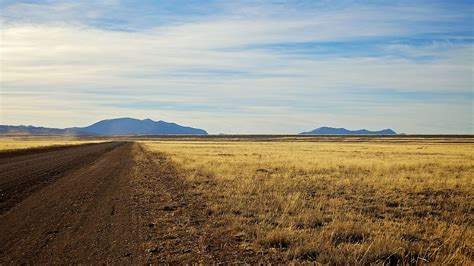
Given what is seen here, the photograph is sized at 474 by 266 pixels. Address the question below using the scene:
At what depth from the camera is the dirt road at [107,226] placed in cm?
763

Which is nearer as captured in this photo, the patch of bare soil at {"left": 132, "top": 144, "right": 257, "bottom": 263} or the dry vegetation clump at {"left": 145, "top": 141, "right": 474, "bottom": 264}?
the patch of bare soil at {"left": 132, "top": 144, "right": 257, "bottom": 263}

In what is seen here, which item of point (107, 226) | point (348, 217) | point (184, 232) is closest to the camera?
point (184, 232)

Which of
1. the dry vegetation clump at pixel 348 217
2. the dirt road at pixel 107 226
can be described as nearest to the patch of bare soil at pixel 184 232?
the dirt road at pixel 107 226

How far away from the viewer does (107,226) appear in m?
9.97

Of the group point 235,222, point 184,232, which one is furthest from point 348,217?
point 184,232

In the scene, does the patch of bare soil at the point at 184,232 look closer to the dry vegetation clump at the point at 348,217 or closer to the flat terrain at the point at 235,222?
the flat terrain at the point at 235,222

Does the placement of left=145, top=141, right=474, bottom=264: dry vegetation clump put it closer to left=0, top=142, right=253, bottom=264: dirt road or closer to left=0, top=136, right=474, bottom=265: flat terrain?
left=0, top=136, right=474, bottom=265: flat terrain

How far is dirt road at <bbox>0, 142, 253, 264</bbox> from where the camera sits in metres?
7.63

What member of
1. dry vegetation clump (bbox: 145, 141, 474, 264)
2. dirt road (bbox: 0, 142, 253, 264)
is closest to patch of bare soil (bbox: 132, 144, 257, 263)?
dirt road (bbox: 0, 142, 253, 264)

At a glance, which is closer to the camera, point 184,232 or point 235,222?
point 184,232

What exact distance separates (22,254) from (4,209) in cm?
535

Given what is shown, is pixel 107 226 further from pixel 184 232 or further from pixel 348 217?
pixel 348 217

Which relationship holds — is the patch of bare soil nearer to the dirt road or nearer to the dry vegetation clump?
the dirt road

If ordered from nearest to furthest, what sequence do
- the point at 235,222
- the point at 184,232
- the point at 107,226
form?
the point at 184,232
the point at 107,226
the point at 235,222
